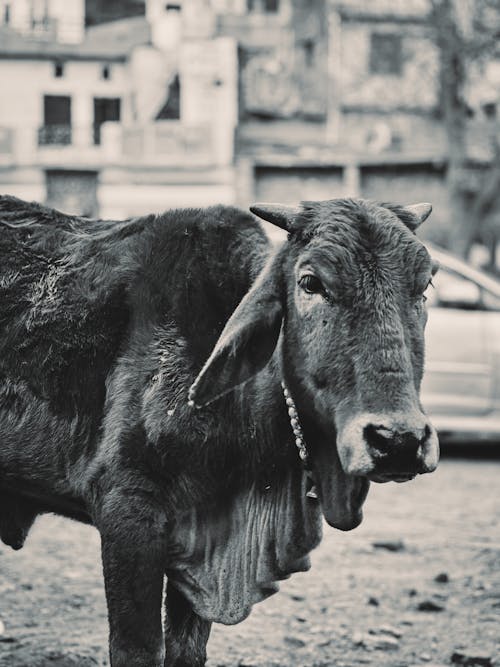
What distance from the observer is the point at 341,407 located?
2885mm

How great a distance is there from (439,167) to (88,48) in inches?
409

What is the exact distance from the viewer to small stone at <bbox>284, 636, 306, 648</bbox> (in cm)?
493

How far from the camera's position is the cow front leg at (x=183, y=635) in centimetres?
364

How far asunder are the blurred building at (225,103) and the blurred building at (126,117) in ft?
0.11

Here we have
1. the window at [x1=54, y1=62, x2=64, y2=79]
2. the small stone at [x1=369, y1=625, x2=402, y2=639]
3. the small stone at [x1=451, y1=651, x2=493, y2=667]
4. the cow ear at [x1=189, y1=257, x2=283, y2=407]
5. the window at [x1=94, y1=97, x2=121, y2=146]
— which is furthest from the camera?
the window at [x1=94, y1=97, x2=121, y2=146]

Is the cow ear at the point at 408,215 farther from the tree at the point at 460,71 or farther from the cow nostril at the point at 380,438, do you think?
→ the tree at the point at 460,71

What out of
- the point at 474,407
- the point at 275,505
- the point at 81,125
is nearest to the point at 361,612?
the point at 275,505

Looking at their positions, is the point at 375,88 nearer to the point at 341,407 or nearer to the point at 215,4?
the point at 215,4

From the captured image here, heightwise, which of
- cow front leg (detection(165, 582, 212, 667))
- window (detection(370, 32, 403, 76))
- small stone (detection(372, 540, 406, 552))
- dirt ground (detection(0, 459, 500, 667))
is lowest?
small stone (detection(372, 540, 406, 552))

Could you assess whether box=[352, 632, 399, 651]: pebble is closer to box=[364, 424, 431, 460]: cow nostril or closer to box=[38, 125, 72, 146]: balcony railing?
box=[364, 424, 431, 460]: cow nostril

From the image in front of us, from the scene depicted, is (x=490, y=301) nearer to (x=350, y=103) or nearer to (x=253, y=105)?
(x=253, y=105)

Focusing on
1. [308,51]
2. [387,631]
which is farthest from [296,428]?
[308,51]

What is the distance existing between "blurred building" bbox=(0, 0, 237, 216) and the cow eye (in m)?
21.7

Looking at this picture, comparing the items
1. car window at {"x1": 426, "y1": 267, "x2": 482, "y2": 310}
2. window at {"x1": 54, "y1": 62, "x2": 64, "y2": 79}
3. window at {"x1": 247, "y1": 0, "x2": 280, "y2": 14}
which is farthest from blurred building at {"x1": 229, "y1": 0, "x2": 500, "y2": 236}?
car window at {"x1": 426, "y1": 267, "x2": 482, "y2": 310}
